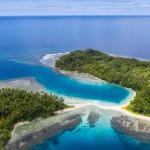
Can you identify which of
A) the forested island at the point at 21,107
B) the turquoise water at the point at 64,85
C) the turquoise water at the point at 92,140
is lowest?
the turquoise water at the point at 64,85

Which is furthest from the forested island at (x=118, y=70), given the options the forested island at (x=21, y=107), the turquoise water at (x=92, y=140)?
the forested island at (x=21, y=107)

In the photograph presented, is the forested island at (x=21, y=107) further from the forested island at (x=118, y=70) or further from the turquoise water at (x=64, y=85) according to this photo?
the forested island at (x=118, y=70)

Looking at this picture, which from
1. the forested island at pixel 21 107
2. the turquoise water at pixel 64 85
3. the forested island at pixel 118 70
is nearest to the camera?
the forested island at pixel 21 107

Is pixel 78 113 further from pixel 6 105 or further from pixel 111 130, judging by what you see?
pixel 6 105

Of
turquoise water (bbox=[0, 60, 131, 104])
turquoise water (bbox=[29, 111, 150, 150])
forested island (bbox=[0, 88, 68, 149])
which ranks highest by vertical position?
forested island (bbox=[0, 88, 68, 149])

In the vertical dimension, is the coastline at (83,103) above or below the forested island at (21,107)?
below

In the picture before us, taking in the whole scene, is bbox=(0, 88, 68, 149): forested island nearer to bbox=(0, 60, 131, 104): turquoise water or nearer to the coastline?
the coastline

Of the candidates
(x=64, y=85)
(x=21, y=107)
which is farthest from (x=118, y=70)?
(x=21, y=107)

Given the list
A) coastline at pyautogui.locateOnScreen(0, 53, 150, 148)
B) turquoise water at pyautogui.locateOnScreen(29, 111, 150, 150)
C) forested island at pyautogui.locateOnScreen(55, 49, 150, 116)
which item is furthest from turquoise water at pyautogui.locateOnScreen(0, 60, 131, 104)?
turquoise water at pyautogui.locateOnScreen(29, 111, 150, 150)
